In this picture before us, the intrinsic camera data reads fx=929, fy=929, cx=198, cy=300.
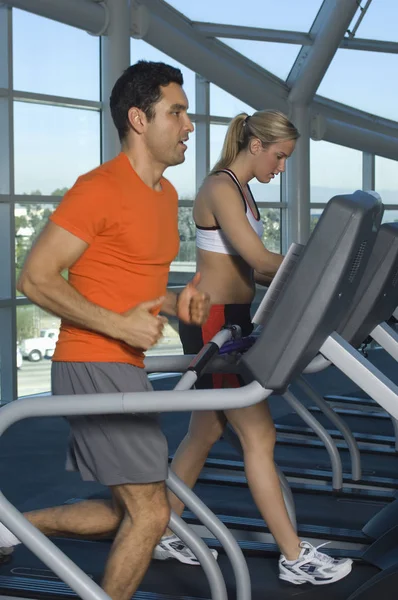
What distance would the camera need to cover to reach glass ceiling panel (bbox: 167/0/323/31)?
790 centimetres

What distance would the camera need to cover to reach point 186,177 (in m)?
7.80

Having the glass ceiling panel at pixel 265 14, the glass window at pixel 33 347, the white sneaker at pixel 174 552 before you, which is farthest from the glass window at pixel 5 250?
the white sneaker at pixel 174 552

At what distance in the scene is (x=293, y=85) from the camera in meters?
8.41

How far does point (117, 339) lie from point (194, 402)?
0.24m

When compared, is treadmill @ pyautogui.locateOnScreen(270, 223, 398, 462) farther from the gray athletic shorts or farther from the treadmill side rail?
the gray athletic shorts

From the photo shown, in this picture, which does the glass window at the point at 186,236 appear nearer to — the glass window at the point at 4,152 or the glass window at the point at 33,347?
the glass window at the point at 33,347

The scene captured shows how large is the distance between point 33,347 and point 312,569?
428 centimetres

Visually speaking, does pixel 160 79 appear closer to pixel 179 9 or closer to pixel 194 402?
pixel 194 402

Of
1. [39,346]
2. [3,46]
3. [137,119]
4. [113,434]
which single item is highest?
[3,46]

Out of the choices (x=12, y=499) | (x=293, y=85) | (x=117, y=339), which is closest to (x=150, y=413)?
(x=117, y=339)

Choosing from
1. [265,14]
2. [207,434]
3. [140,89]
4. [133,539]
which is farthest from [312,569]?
[265,14]

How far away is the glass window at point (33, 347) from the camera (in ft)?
21.4

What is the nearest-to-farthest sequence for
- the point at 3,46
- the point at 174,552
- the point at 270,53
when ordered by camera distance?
the point at 174,552 → the point at 3,46 → the point at 270,53

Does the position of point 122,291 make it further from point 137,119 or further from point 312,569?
point 312,569
